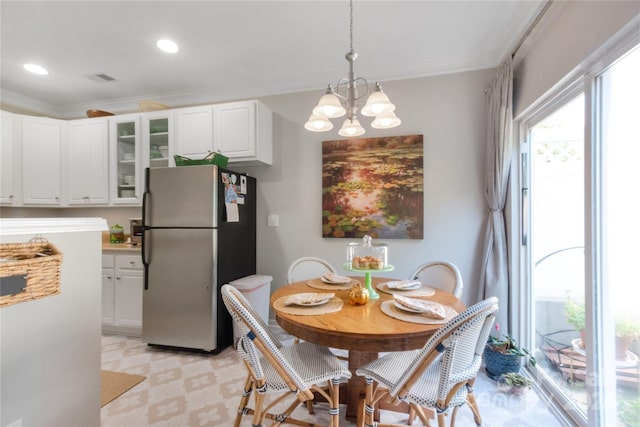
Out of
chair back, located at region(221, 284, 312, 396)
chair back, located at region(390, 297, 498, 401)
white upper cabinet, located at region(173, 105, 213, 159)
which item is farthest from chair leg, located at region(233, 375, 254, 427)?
white upper cabinet, located at region(173, 105, 213, 159)

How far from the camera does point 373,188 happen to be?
2.79 metres

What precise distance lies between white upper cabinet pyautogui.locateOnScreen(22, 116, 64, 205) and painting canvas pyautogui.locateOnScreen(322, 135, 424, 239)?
10.5ft

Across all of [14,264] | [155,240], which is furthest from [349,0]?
[155,240]

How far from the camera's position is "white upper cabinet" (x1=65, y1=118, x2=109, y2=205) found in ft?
10.8

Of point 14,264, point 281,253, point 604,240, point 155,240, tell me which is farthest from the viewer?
point 281,253

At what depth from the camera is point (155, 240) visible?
2582 mm

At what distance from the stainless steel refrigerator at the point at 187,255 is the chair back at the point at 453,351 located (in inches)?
72.1

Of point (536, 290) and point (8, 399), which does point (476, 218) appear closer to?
point (536, 290)

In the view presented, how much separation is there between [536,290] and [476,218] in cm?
73

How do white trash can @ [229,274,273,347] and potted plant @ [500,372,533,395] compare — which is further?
white trash can @ [229,274,273,347]

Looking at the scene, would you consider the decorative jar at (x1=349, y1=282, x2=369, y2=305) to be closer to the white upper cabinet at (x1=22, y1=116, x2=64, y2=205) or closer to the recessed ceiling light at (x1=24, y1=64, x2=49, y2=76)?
the recessed ceiling light at (x1=24, y1=64, x2=49, y2=76)

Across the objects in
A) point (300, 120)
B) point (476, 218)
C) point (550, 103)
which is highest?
point (300, 120)

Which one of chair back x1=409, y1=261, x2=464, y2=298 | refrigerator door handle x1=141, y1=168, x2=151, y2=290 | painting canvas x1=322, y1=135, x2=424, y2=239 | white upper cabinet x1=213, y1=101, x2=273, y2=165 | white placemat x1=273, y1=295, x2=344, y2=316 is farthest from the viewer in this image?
white upper cabinet x1=213, y1=101, x2=273, y2=165

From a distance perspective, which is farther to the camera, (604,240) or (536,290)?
(536,290)
